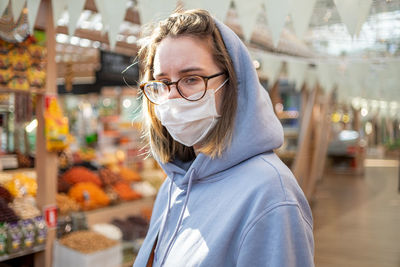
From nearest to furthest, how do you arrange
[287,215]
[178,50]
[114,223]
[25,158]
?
[287,215], [178,50], [25,158], [114,223]

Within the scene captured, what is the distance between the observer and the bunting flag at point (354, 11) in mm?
1646

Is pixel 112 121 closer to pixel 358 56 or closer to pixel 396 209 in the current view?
pixel 358 56

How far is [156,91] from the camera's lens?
124 cm

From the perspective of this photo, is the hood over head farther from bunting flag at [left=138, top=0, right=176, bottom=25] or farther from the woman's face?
bunting flag at [left=138, top=0, right=176, bottom=25]

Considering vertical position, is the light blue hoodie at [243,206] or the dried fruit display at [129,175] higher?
the light blue hoodie at [243,206]

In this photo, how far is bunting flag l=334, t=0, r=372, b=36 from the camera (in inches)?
64.8

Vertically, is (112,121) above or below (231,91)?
below

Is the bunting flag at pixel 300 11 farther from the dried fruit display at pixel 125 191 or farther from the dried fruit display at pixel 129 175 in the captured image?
the dried fruit display at pixel 129 175

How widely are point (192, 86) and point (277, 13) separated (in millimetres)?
997

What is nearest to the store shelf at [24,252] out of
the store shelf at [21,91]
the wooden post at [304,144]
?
the store shelf at [21,91]

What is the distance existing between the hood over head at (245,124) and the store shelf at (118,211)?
303 cm

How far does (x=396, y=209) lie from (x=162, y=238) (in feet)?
26.7

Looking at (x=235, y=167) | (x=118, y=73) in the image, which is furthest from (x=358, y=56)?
(x=235, y=167)

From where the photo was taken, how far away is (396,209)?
7930 mm
